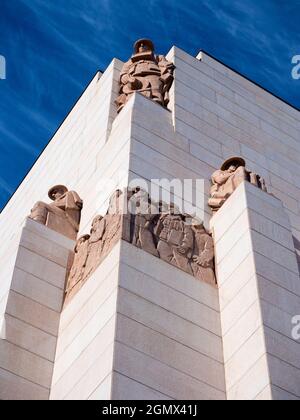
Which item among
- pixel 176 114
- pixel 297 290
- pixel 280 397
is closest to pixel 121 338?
pixel 280 397

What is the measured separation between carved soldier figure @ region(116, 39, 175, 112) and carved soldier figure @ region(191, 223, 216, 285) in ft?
16.5

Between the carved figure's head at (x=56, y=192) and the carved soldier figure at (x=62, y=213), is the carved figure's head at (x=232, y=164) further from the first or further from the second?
the carved figure's head at (x=56, y=192)

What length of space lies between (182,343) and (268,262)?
87.0 inches

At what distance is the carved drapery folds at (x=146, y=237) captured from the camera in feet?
49.7

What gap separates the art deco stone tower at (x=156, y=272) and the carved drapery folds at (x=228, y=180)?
0.04 metres

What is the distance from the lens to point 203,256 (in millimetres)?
15875

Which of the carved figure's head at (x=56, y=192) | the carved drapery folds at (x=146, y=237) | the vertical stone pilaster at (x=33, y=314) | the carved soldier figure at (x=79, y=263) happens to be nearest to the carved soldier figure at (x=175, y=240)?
the carved drapery folds at (x=146, y=237)

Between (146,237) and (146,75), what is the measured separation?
24.0 ft

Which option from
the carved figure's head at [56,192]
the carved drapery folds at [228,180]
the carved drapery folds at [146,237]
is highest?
the carved drapery folds at [228,180]

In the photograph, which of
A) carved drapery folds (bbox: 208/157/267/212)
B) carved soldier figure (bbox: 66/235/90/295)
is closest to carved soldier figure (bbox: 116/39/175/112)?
carved drapery folds (bbox: 208/157/267/212)

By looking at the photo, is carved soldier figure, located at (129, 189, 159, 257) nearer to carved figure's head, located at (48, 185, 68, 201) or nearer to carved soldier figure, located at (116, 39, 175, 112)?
carved figure's head, located at (48, 185, 68, 201)

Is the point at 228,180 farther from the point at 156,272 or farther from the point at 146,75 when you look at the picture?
the point at 146,75
